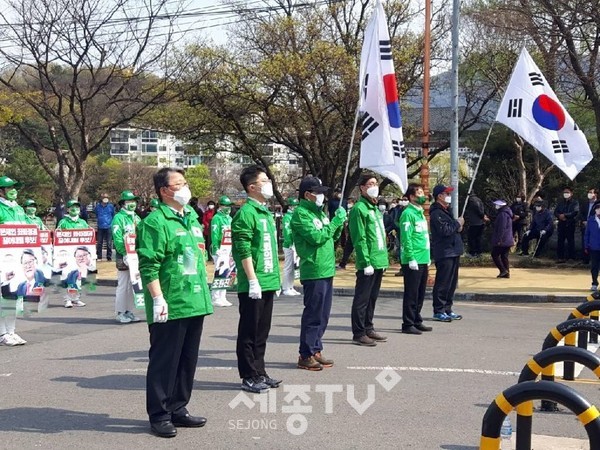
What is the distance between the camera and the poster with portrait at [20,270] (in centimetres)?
905

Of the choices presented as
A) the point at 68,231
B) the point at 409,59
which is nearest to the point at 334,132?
the point at 409,59

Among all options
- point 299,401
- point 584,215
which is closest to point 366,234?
point 299,401

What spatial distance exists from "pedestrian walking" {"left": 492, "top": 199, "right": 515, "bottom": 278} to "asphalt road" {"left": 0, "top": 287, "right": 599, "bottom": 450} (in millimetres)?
5396

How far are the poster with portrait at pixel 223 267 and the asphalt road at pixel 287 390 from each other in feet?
5.46

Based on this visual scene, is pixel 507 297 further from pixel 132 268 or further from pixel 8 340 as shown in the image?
pixel 8 340

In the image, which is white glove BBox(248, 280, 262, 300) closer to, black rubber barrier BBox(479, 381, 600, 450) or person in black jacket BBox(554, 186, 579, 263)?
black rubber barrier BBox(479, 381, 600, 450)

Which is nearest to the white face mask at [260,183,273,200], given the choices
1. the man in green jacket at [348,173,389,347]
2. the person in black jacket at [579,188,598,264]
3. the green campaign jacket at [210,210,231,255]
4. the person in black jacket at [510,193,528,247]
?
the man in green jacket at [348,173,389,347]

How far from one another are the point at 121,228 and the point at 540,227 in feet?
39.6

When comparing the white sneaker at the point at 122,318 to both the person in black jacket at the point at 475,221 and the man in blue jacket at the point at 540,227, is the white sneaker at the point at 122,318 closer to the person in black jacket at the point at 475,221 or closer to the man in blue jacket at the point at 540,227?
the person in black jacket at the point at 475,221

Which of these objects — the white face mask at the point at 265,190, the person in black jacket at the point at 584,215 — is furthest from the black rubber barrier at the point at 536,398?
the person in black jacket at the point at 584,215

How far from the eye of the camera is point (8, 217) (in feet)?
30.2

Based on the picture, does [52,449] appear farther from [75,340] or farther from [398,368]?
[75,340]

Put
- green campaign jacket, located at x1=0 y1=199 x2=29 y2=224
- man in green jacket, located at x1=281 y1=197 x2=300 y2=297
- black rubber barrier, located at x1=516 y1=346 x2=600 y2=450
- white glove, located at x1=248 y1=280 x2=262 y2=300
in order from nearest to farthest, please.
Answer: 1. black rubber barrier, located at x1=516 y1=346 x2=600 y2=450
2. white glove, located at x1=248 y1=280 x2=262 y2=300
3. green campaign jacket, located at x1=0 y1=199 x2=29 y2=224
4. man in green jacket, located at x1=281 y1=197 x2=300 y2=297

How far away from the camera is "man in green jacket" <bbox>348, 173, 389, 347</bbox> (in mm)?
8836
